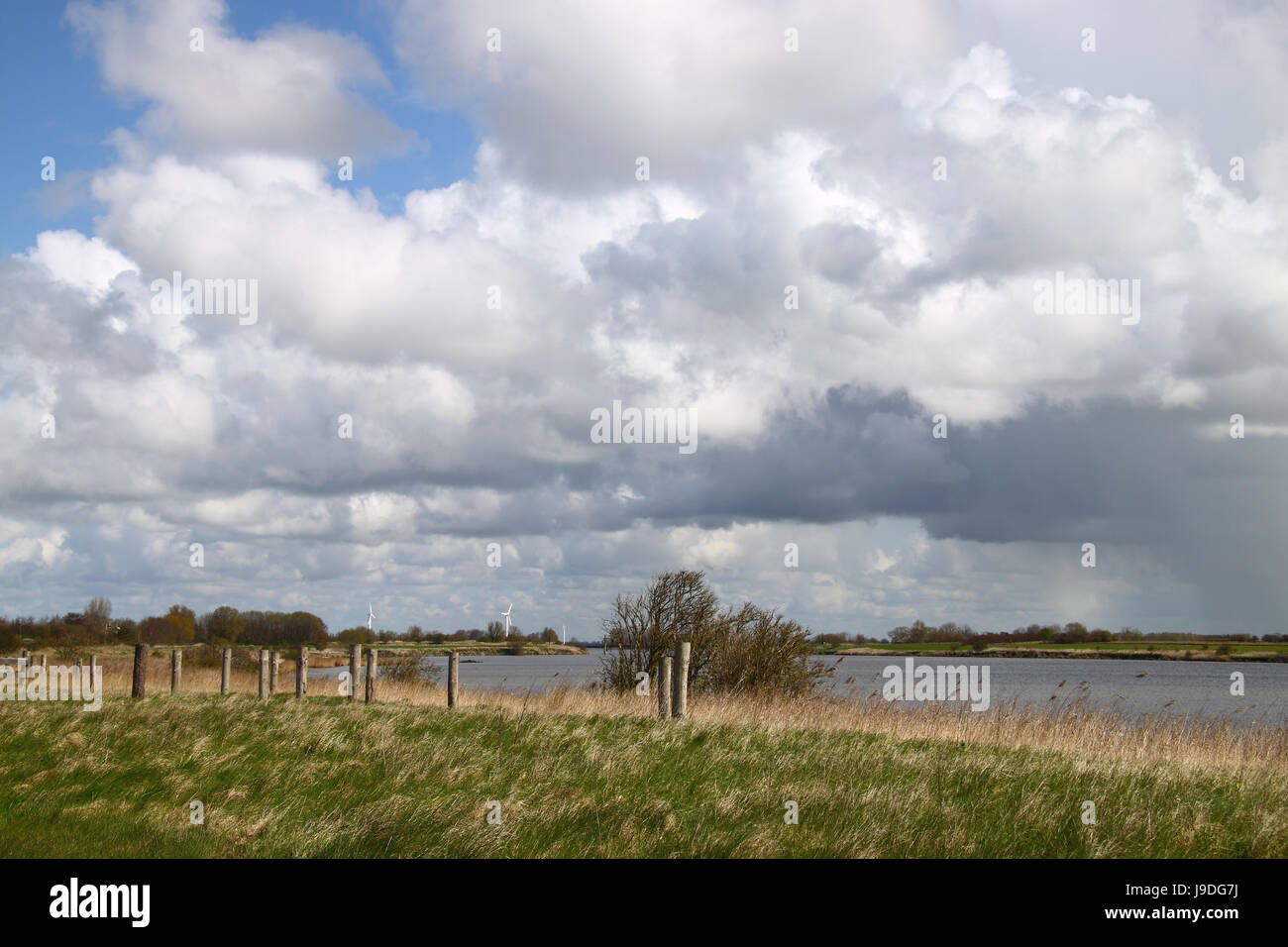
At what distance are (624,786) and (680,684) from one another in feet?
24.1

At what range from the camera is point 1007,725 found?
1814 centimetres

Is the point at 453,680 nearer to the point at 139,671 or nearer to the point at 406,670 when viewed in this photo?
the point at 139,671

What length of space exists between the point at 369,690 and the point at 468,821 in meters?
16.4

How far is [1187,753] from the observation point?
52.3 ft

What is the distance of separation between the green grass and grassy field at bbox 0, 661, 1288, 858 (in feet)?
0.12

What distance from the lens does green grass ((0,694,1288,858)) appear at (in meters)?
9.78

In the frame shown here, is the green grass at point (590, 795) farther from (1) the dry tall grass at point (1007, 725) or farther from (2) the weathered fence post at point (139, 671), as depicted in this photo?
(2) the weathered fence post at point (139, 671)
